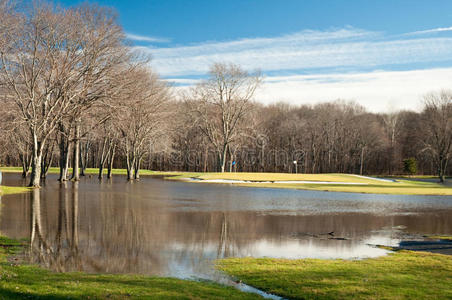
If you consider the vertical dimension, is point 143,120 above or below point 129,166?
above

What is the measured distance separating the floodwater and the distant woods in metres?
12.2

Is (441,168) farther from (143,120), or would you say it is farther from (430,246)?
(430,246)

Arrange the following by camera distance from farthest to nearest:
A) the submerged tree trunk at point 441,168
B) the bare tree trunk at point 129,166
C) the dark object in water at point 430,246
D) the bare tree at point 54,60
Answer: the submerged tree trunk at point 441,168 → the bare tree trunk at point 129,166 → the bare tree at point 54,60 → the dark object in water at point 430,246

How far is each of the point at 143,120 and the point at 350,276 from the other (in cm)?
4955

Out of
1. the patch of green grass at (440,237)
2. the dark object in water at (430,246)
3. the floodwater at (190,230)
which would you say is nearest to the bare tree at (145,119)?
the floodwater at (190,230)

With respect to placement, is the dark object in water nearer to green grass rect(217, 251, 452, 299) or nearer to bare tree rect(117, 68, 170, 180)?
green grass rect(217, 251, 452, 299)

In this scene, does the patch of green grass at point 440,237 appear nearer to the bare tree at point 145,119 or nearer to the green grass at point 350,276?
the green grass at point 350,276

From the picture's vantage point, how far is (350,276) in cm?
1073

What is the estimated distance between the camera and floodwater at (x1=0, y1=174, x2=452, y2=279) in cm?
1281

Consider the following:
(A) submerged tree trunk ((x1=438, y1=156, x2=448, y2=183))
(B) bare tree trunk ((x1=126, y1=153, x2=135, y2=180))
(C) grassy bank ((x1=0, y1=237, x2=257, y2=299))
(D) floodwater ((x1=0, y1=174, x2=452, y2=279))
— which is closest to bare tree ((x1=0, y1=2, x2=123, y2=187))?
(D) floodwater ((x1=0, y1=174, x2=452, y2=279))

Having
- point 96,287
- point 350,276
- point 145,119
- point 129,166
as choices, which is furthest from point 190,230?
point 129,166

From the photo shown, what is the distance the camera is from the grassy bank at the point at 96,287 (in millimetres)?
8406

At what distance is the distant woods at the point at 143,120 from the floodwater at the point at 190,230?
12212mm

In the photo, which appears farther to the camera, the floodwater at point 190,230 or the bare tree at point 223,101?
the bare tree at point 223,101
